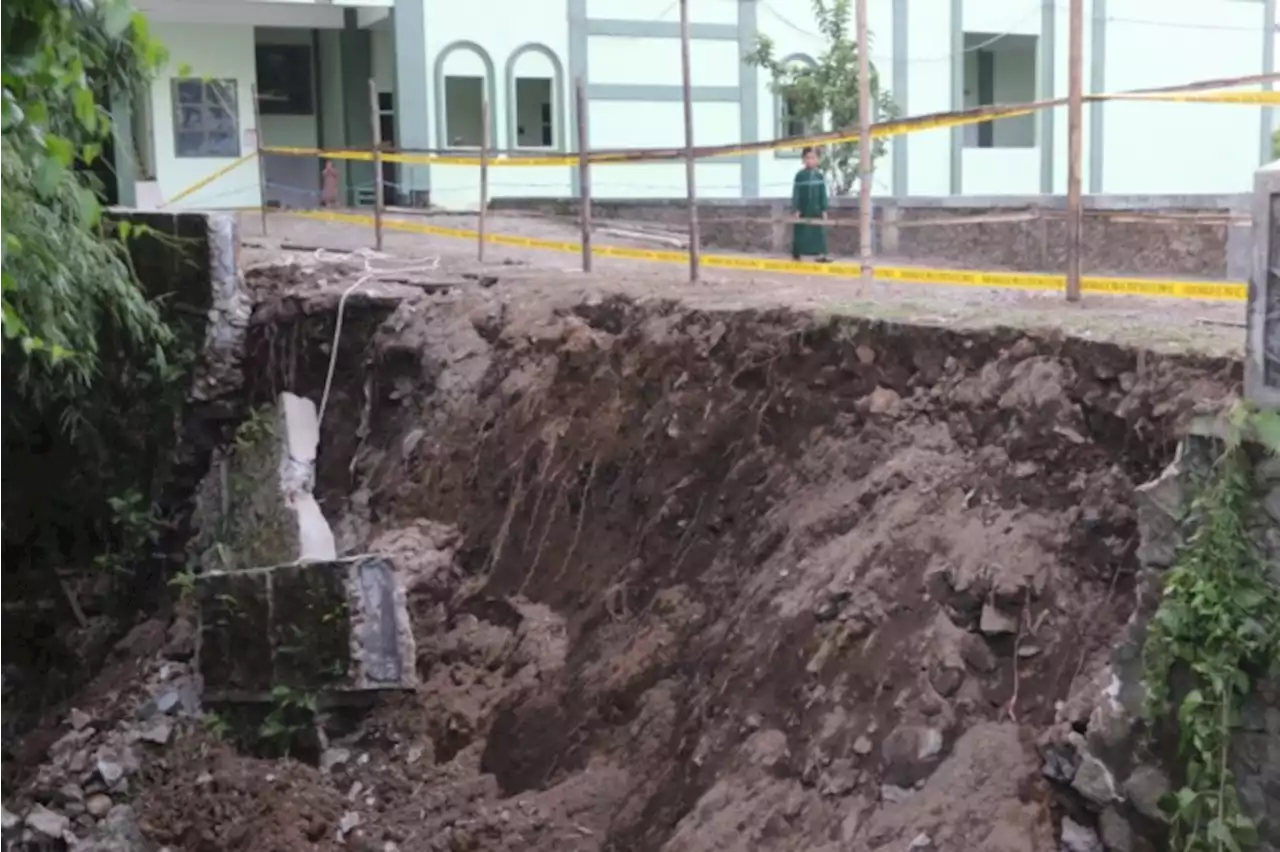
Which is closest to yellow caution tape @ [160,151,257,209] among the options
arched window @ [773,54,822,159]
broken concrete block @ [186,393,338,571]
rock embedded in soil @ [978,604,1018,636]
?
broken concrete block @ [186,393,338,571]

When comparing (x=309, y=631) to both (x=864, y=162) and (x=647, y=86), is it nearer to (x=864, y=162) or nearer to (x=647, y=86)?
(x=864, y=162)

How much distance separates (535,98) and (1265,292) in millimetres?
17037

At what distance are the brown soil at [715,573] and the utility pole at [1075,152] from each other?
945 mm

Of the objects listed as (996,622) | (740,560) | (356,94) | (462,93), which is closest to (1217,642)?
(996,622)

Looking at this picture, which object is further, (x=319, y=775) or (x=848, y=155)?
(x=848, y=155)

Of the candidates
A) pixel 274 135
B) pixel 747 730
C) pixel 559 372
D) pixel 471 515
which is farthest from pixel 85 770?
pixel 274 135

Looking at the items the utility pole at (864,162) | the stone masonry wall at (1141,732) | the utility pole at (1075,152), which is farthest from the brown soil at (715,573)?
the utility pole at (1075,152)

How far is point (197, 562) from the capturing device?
9133 millimetres

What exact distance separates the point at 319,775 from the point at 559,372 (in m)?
2.50

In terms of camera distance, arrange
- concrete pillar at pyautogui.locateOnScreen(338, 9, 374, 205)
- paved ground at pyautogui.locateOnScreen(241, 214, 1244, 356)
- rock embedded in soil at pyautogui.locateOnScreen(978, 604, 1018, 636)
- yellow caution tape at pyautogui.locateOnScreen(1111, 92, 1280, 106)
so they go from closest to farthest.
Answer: rock embedded in soil at pyautogui.locateOnScreen(978, 604, 1018, 636) → paved ground at pyautogui.locateOnScreen(241, 214, 1244, 356) → yellow caution tape at pyautogui.locateOnScreen(1111, 92, 1280, 106) → concrete pillar at pyautogui.locateOnScreen(338, 9, 374, 205)

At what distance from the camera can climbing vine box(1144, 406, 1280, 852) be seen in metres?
4.12

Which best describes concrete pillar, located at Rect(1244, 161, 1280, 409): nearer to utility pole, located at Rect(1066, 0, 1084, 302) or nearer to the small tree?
utility pole, located at Rect(1066, 0, 1084, 302)

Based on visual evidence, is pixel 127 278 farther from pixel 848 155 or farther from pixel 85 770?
pixel 848 155

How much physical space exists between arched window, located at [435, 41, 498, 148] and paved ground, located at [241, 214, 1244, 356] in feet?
21.4
